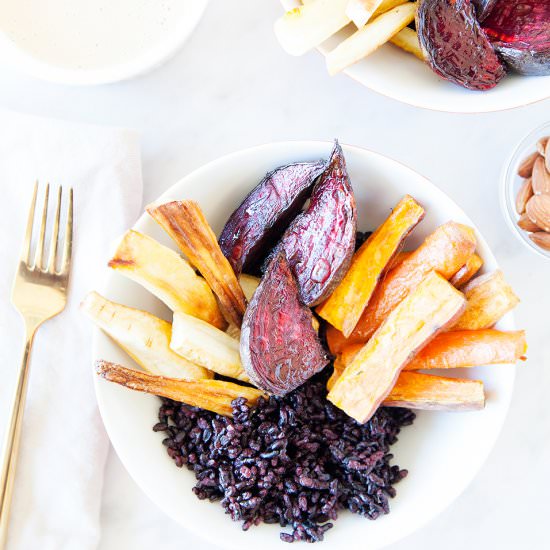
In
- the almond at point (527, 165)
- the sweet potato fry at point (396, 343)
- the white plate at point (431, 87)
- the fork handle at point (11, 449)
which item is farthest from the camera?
the almond at point (527, 165)

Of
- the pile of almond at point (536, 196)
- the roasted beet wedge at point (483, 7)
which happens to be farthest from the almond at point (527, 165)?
the roasted beet wedge at point (483, 7)

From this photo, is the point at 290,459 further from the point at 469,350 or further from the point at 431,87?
the point at 431,87

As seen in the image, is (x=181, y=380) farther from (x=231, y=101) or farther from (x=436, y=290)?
(x=231, y=101)

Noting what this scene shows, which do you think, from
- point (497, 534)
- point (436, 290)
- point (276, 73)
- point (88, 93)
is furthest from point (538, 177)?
point (88, 93)

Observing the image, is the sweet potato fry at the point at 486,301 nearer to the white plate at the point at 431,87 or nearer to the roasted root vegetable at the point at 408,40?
the white plate at the point at 431,87

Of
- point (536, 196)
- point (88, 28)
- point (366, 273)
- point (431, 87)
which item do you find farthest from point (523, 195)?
point (88, 28)
